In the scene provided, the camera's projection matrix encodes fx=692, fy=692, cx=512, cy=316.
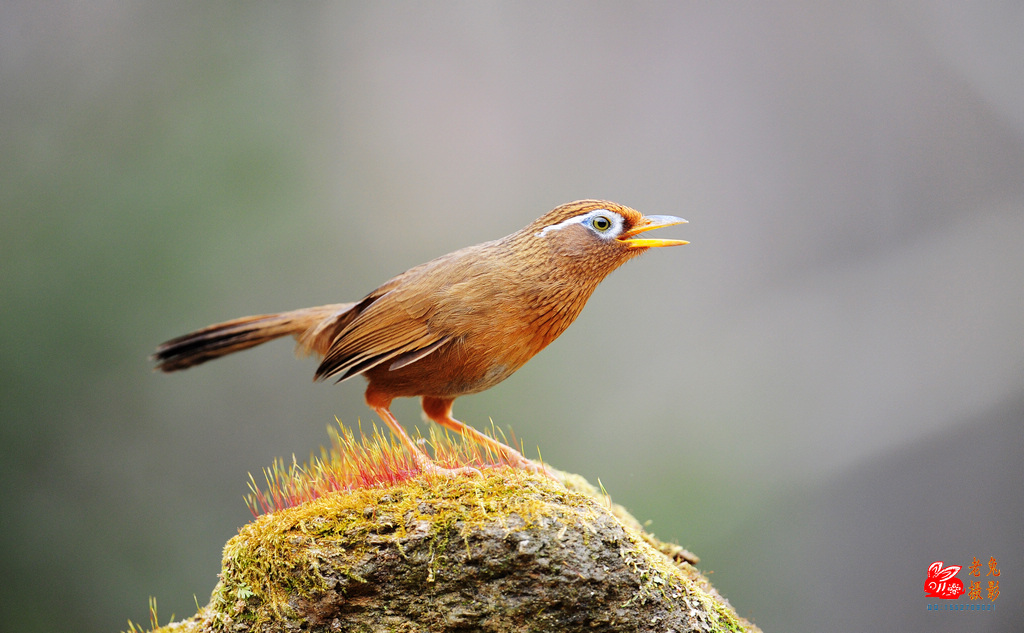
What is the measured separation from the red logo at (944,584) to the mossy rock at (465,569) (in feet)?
8.00

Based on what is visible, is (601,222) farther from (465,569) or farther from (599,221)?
(465,569)

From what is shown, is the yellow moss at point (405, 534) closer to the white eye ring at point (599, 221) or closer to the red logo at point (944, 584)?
the white eye ring at point (599, 221)

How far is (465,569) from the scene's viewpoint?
8.34ft

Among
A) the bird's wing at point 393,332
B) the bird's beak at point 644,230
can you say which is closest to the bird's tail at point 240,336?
the bird's wing at point 393,332

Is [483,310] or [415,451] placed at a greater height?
[483,310]

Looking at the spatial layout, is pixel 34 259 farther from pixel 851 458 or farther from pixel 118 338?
pixel 851 458

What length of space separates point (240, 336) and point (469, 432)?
1.49 metres

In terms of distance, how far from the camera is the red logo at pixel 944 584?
4.31m

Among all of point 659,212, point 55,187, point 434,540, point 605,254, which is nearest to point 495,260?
point 605,254

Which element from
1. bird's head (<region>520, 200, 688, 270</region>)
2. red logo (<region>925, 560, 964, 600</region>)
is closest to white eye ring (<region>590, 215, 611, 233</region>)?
bird's head (<region>520, 200, 688, 270</region>)

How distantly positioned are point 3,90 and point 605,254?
444 cm

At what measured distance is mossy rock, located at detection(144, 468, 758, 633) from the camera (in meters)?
2.51
